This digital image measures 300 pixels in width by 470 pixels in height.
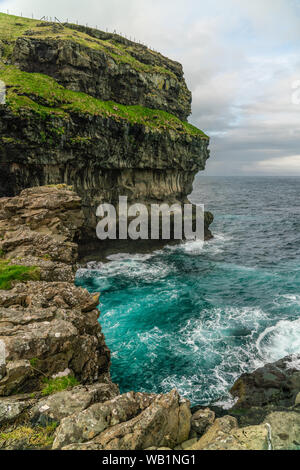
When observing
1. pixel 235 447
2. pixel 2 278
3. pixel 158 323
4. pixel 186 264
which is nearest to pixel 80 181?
pixel 186 264

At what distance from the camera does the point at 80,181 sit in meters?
43.2

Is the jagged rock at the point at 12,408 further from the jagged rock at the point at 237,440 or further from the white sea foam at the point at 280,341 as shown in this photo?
the white sea foam at the point at 280,341

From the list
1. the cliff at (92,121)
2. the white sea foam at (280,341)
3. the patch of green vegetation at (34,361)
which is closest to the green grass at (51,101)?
the cliff at (92,121)

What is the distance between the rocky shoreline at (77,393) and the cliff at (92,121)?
2191 centimetres

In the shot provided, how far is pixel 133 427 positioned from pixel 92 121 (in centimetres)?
4022

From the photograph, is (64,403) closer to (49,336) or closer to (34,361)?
(34,361)

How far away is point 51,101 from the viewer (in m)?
37.7

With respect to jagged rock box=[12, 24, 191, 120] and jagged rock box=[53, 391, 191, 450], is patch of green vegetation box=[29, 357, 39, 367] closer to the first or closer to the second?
jagged rock box=[53, 391, 191, 450]

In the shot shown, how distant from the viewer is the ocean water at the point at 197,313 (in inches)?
802

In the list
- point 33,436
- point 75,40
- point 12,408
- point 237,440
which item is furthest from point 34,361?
point 75,40

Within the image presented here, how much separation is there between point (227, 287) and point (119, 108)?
34.1 m

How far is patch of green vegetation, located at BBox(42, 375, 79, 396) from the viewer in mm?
9555

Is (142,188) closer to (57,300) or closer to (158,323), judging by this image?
(158,323)

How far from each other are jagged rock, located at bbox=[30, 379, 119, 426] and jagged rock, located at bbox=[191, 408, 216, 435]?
3136 millimetres
